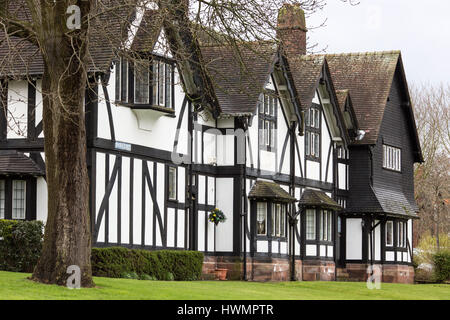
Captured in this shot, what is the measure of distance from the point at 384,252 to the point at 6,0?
28.0 metres

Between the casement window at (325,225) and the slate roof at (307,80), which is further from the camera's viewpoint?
the casement window at (325,225)

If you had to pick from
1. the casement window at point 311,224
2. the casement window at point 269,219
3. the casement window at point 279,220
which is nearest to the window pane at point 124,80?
the casement window at point 269,219

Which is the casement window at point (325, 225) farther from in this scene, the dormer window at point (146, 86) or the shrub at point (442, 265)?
the dormer window at point (146, 86)

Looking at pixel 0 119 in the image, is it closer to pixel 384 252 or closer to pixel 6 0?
pixel 6 0

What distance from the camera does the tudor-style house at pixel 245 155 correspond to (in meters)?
30.4

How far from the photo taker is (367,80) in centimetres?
4891

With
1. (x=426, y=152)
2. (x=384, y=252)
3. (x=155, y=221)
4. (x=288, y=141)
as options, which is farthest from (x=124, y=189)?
(x=426, y=152)

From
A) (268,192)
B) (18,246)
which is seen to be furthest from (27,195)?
(268,192)

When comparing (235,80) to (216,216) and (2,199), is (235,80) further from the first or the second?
(2,199)

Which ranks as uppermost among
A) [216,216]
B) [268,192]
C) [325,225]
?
[268,192]

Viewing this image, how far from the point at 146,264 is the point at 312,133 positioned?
551 inches

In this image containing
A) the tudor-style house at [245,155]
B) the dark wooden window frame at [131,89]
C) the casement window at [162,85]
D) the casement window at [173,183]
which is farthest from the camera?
the casement window at [173,183]

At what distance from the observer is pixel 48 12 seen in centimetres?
2303

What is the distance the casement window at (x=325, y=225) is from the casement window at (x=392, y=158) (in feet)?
19.0
